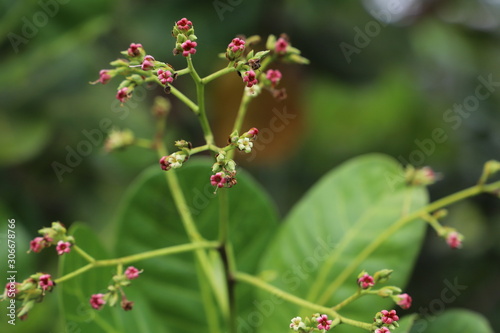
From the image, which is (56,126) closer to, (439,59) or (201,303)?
(201,303)

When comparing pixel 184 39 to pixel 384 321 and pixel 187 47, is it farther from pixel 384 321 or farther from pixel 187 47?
pixel 384 321

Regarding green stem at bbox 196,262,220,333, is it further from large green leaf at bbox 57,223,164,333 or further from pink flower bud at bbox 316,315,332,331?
pink flower bud at bbox 316,315,332,331

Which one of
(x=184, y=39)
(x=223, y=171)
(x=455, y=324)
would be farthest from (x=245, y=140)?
(x=455, y=324)

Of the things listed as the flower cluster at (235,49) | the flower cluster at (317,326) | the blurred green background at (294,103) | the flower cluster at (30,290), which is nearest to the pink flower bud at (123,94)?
the flower cluster at (235,49)

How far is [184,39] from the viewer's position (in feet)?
2.72

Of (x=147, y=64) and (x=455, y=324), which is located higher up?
(x=147, y=64)

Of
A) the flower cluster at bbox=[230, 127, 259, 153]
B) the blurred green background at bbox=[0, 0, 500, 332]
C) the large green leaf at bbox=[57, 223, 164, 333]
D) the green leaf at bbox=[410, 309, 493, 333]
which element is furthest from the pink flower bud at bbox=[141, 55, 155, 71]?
the blurred green background at bbox=[0, 0, 500, 332]

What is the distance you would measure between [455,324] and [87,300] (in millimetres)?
669

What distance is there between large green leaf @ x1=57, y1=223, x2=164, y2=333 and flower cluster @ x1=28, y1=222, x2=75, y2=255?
10 centimetres

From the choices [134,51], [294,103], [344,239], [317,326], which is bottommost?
[317,326]

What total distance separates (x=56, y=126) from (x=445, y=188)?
1489 mm

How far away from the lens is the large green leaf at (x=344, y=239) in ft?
4.00

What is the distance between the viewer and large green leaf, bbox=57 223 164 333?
105 cm

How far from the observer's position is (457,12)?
2.57 m
